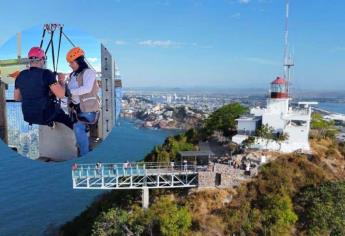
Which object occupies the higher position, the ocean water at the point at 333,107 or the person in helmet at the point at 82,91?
the person in helmet at the point at 82,91

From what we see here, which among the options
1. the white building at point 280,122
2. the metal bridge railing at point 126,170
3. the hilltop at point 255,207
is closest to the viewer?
the hilltop at point 255,207

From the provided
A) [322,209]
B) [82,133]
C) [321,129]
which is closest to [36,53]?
[82,133]

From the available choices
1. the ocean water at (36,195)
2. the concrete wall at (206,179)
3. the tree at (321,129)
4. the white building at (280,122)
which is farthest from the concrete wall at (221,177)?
the tree at (321,129)

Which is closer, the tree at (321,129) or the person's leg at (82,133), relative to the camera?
the person's leg at (82,133)

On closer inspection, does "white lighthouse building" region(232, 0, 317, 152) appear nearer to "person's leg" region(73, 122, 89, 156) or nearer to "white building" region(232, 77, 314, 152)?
"white building" region(232, 77, 314, 152)

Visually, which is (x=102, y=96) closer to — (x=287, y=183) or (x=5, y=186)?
(x=287, y=183)

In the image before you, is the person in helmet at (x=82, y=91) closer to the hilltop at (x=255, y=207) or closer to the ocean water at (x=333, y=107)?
the hilltop at (x=255, y=207)

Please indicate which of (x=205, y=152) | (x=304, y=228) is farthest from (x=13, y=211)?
(x=304, y=228)
